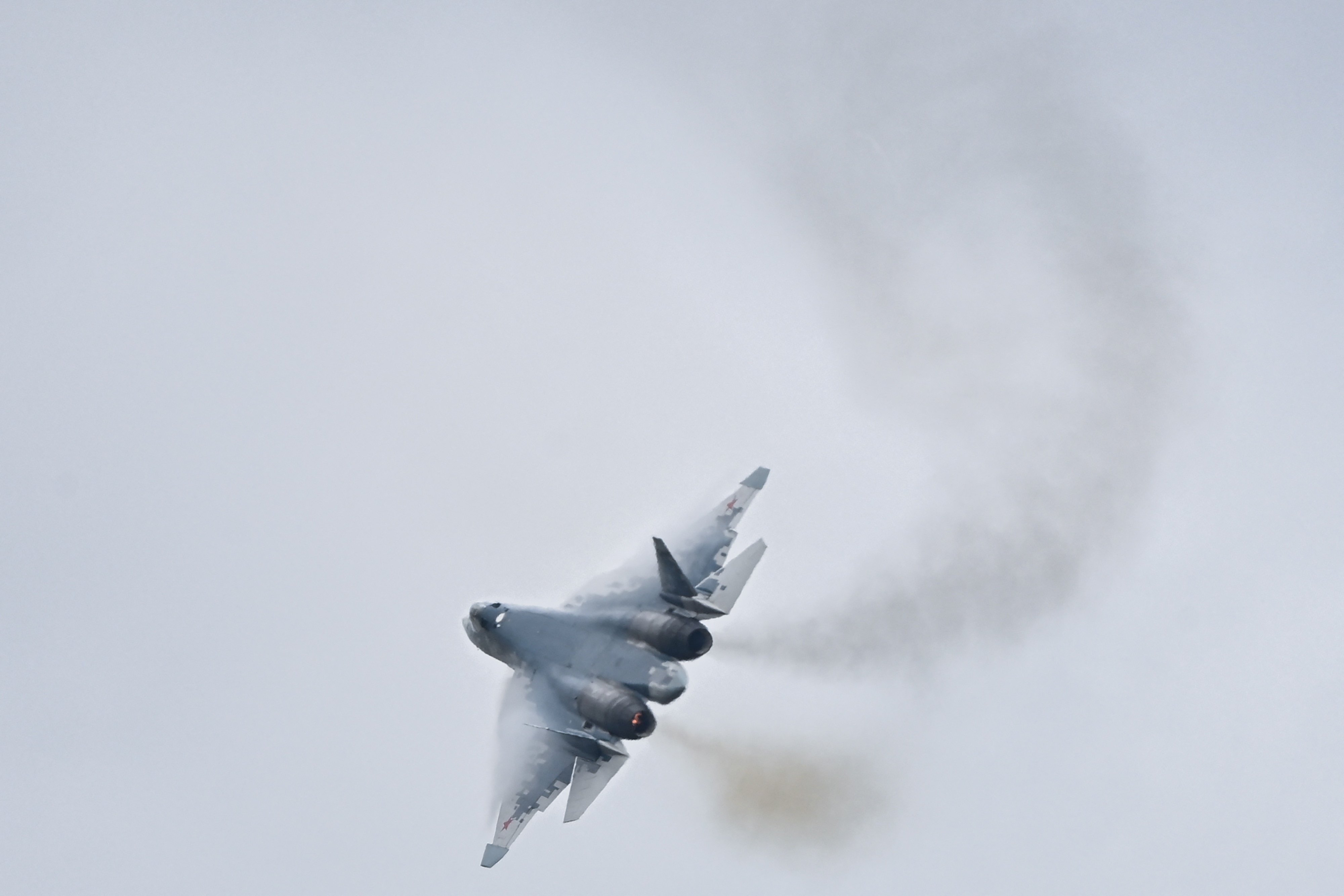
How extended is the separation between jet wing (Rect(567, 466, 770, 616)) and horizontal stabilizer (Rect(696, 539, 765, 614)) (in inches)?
0.9

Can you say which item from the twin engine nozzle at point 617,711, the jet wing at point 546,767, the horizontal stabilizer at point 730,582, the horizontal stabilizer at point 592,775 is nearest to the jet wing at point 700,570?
the horizontal stabilizer at point 730,582

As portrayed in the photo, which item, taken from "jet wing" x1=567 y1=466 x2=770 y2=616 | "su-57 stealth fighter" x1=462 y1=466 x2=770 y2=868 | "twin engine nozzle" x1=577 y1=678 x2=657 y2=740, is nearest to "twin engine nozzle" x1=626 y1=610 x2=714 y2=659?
"su-57 stealth fighter" x1=462 y1=466 x2=770 y2=868

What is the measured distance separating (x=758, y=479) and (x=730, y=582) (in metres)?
9.63

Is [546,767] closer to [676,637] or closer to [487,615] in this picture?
[676,637]

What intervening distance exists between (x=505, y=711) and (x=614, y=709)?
856cm

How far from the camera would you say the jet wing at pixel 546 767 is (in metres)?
46.6

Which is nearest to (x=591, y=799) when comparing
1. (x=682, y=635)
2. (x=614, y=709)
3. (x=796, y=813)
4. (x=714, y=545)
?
(x=614, y=709)

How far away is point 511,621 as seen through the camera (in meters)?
54.6

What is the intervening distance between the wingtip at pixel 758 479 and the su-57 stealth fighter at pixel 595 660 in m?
3.01

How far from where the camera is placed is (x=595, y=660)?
50906 mm

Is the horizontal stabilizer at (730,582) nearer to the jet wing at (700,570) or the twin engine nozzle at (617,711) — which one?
the jet wing at (700,570)

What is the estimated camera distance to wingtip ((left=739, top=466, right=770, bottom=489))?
5959 centimetres

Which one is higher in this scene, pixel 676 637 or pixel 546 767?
pixel 676 637

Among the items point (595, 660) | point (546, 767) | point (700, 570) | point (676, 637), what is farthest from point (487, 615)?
point (676, 637)
